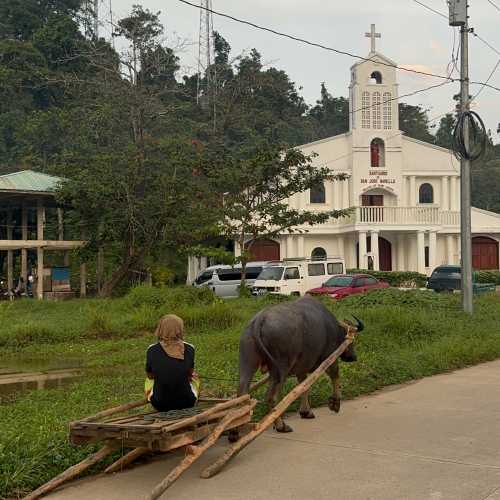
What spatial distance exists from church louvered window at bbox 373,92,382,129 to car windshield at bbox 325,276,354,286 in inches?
570

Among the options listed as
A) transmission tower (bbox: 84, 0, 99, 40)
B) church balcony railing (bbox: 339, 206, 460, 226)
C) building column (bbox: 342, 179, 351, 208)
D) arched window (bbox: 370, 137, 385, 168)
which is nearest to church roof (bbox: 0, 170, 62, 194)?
church balcony railing (bbox: 339, 206, 460, 226)

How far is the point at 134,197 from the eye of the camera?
28766 millimetres

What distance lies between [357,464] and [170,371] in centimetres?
184

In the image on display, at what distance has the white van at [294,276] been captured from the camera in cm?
2861

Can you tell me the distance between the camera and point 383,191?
40750mm

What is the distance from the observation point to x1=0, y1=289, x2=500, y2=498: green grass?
7059mm

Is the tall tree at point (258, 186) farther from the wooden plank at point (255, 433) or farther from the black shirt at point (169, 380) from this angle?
the black shirt at point (169, 380)

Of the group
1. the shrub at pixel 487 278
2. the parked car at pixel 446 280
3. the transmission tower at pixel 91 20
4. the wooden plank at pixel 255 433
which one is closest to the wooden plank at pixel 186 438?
the wooden plank at pixel 255 433

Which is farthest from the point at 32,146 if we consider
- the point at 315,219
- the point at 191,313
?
the point at 191,313

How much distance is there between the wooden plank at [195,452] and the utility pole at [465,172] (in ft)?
41.9

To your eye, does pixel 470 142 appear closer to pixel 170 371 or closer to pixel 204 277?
pixel 170 371

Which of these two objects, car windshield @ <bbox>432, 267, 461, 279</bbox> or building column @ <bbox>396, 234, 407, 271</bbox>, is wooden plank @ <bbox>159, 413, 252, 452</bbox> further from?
building column @ <bbox>396, 234, 407, 271</bbox>

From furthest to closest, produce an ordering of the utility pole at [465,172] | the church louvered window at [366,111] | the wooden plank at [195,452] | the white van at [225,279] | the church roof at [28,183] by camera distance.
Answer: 1. the church louvered window at [366,111]
2. the white van at [225,279]
3. the church roof at [28,183]
4. the utility pole at [465,172]
5. the wooden plank at [195,452]

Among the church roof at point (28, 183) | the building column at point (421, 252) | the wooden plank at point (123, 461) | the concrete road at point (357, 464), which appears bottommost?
the concrete road at point (357, 464)
